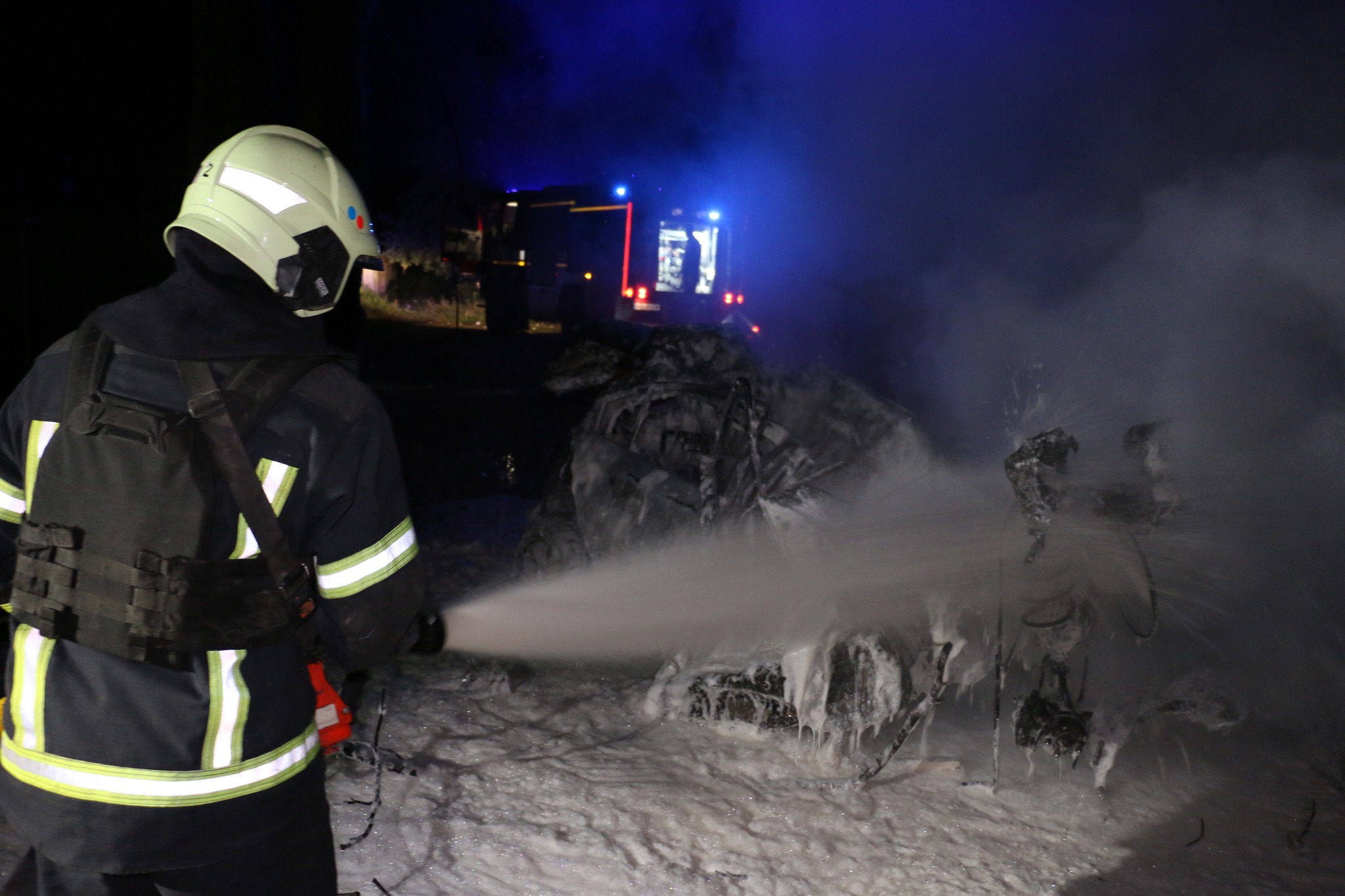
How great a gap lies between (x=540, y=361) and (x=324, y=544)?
18.1 metres

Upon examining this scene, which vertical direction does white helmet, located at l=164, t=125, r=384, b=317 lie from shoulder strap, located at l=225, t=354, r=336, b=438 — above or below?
above

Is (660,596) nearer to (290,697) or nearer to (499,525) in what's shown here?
(290,697)

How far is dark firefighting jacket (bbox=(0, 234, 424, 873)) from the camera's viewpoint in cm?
157

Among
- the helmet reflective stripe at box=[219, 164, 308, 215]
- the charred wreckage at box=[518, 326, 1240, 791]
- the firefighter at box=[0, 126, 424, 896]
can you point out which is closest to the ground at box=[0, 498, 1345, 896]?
the charred wreckage at box=[518, 326, 1240, 791]

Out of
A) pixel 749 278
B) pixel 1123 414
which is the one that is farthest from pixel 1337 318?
pixel 749 278

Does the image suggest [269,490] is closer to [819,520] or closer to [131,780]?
[131,780]

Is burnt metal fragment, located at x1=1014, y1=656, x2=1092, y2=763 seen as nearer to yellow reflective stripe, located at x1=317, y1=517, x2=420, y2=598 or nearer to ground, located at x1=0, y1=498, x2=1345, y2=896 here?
ground, located at x1=0, y1=498, x2=1345, y2=896

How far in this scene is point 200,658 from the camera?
1600 mm

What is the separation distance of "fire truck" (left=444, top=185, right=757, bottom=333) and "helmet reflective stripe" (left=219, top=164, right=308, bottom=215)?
14.3 meters

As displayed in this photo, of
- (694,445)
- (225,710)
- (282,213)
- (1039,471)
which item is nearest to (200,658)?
(225,710)

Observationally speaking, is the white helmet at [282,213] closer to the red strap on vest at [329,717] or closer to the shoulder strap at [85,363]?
the shoulder strap at [85,363]

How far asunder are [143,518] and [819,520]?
9.47 feet

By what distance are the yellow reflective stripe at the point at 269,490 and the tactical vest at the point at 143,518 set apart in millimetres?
23

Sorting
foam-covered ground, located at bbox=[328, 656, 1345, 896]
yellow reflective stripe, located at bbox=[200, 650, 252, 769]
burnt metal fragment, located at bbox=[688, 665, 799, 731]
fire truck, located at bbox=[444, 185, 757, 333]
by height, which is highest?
fire truck, located at bbox=[444, 185, 757, 333]
